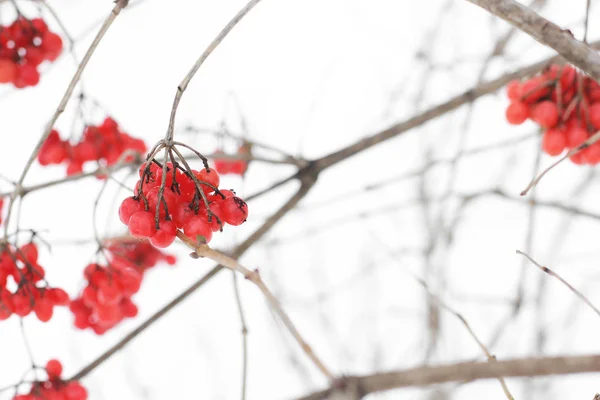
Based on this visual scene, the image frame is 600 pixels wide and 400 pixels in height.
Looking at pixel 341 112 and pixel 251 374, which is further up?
pixel 341 112

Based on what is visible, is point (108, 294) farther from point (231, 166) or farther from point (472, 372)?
point (472, 372)

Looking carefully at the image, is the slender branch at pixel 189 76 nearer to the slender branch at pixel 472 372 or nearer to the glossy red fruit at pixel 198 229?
the glossy red fruit at pixel 198 229

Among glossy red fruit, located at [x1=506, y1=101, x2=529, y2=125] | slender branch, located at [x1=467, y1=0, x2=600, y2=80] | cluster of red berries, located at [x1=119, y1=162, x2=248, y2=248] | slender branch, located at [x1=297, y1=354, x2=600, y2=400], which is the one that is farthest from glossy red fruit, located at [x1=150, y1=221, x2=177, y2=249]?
glossy red fruit, located at [x1=506, y1=101, x2=529, y2=125]

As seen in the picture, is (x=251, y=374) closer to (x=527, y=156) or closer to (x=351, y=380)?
(x=527, y=156)

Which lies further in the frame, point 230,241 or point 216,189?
point 230,241

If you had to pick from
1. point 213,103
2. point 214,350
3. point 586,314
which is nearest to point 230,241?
point 213,103

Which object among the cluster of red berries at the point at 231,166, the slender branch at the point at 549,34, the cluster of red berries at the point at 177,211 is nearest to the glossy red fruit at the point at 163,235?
the cluster of red berries at the point at 177,211

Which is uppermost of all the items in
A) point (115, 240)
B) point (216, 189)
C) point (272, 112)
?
point (272, 112)
